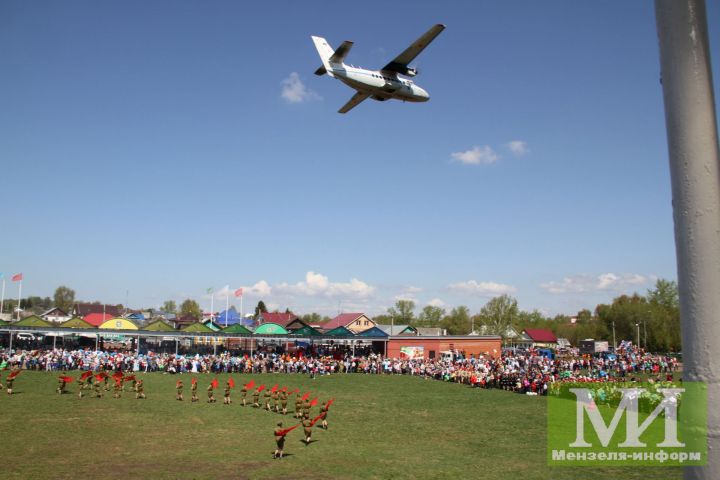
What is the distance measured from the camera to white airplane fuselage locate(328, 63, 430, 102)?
23.9 m

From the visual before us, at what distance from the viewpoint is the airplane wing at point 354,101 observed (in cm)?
2604

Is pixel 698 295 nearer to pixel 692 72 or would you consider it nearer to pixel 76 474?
pixel 692 72

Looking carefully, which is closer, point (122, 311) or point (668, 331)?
point (668, 331)

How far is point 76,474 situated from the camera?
13820mm

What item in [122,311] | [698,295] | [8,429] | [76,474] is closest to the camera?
[698,295]

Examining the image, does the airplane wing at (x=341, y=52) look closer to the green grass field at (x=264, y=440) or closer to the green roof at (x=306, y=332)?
the green grass field at (x=264, y=440)

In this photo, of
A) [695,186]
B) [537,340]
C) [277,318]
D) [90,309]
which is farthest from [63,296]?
[695,186]

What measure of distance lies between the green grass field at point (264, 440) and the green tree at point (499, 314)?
84.0 meters

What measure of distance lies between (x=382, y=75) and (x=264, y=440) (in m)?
16.1

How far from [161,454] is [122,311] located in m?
137

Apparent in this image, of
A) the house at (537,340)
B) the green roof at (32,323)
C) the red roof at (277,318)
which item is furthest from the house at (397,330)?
the green roof at (32,323)

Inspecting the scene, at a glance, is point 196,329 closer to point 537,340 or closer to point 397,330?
point 397,330

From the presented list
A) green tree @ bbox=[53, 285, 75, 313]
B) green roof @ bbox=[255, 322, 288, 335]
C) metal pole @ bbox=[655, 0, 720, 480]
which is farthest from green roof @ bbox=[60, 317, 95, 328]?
green tree @ bbox=[53, 285, 75, 313]

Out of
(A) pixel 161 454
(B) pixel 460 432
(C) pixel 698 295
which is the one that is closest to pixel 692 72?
(C) pixel 698 295
